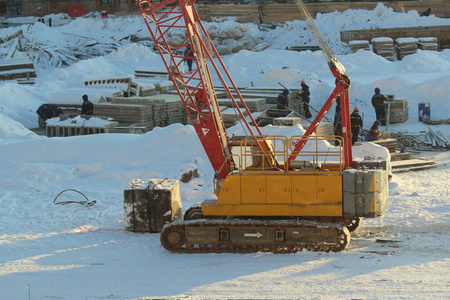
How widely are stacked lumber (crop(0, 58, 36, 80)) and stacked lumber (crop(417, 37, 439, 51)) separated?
19487 mm

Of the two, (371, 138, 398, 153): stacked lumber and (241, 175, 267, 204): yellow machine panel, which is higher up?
(371, 138, 398, 153): stacked lumber

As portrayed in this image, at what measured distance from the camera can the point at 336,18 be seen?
125 feet

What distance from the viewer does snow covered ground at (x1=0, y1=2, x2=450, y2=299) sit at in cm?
1054

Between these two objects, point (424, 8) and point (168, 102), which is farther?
point (424, 8)

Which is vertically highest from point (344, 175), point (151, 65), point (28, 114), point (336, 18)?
point (336, 18)

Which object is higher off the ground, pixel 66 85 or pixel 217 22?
pixel 217 22

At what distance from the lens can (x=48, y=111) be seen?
84.5 feet

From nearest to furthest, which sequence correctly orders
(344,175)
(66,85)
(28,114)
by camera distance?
(344,175), (28,114), (66,85)

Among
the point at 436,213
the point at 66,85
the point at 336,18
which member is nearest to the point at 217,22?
the point at 336,18

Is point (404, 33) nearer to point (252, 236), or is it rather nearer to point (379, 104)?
point (379, 104)

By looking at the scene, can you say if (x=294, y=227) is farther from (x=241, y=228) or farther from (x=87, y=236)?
(x=87, y=236)

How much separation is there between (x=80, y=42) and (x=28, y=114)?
10.5 m

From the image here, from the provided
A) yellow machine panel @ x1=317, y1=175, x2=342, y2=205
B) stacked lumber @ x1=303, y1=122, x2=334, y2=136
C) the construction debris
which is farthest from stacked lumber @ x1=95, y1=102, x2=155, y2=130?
yellow machine panel @ x1=317, y1=175, x2=342, y2=205

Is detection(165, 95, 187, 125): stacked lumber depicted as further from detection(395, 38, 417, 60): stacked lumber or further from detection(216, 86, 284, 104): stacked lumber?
detection(395, 38, 417, 60): stacked lumber
